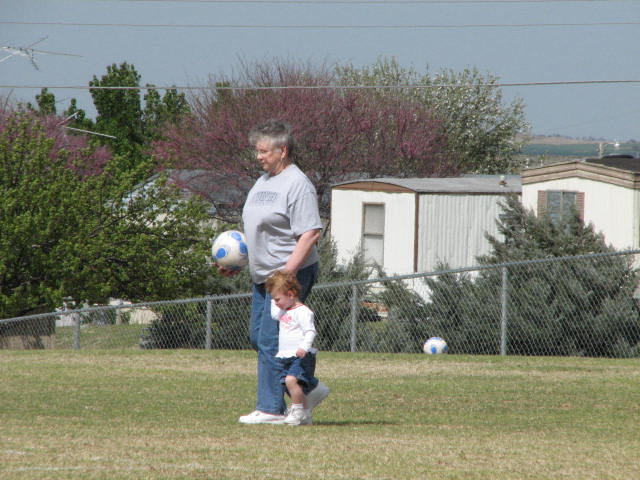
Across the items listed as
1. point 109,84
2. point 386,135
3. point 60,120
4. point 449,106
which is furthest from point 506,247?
point 109,84

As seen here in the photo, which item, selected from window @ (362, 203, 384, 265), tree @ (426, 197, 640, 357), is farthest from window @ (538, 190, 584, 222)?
tree @ (426, 197, 640, 357)

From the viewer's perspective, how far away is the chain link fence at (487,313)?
13852 mm

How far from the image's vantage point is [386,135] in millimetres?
38062

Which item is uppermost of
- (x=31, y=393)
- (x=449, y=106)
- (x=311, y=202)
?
(x=449, y=106)

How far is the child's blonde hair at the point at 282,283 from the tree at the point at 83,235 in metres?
15.7

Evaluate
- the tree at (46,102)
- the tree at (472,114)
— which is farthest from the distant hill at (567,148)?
the tree at (46,102)

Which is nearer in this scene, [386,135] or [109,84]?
[386,135]

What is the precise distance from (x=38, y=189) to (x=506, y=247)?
32.9ft

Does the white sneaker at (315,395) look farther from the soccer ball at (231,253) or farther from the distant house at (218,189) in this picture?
the distant house at (218,189)

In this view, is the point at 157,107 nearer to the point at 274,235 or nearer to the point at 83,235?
the point at 83,235

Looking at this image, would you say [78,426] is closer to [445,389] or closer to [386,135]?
[445,389]

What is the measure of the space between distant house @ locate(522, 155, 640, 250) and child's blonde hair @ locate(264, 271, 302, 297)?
15.0 meters

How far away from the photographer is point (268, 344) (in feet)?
20.4

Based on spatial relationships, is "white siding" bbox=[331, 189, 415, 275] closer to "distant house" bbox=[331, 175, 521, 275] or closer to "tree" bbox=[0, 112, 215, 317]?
"distant house" bbox=[331, 175, 521, 275]
